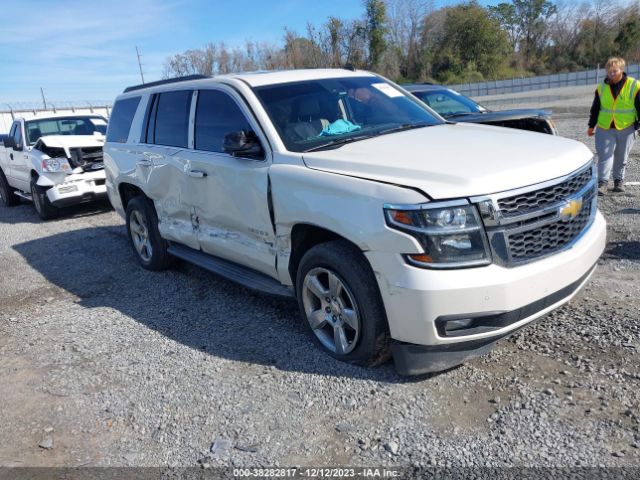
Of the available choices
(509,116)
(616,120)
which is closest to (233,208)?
(509,116)

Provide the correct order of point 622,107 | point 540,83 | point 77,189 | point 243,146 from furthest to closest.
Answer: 1. point 540,83
2. point 77,189
3. point 622,107
4. point 243,146

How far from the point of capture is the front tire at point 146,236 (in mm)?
6070

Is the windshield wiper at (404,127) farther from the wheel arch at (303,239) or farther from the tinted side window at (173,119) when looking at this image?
the tinted side window at (173,119)

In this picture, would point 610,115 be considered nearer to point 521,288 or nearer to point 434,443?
point 521,288

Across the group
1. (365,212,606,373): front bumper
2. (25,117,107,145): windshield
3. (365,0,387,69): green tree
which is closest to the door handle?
(365,212,606,373): front bumper

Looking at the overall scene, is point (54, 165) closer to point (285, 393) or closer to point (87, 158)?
point (87, 158)

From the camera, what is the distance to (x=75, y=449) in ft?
10.7

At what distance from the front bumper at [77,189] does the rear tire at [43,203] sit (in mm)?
206

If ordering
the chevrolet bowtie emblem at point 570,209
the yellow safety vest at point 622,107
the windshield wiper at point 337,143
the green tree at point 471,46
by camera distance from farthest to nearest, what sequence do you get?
the green tree at point 471,46 < the yellow safety vest at point 622,107 < the windshield wiper at point 337,143 < the chevrolet bowtie emblem at point 570,209

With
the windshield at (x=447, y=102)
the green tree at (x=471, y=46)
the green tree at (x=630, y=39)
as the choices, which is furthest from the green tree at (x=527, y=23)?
the windshield at (x=447, y=102)

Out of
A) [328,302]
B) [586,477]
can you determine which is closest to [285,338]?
[328,302]

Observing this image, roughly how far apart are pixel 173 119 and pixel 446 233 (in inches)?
133

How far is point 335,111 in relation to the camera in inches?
177

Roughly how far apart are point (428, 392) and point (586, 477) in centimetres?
102
